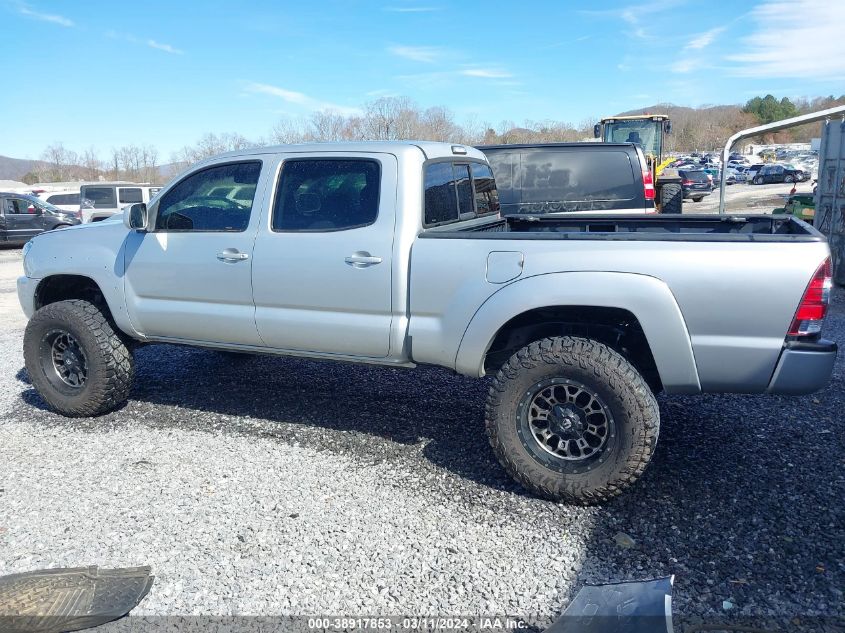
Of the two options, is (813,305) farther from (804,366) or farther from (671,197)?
(671,197)

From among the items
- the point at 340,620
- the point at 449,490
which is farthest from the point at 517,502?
the point at 340,620

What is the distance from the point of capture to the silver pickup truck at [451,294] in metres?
3.43

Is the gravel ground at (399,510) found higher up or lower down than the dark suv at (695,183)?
lower down

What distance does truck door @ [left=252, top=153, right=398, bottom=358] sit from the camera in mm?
4133

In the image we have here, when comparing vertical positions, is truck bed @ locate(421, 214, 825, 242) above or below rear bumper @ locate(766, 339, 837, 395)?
above

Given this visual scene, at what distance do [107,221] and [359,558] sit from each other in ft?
11.7

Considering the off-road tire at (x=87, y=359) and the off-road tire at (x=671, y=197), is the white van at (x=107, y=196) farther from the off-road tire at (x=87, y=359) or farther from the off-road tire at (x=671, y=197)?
the off-road tire at (x=87, y=359)

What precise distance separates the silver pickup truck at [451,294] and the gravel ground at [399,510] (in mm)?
405

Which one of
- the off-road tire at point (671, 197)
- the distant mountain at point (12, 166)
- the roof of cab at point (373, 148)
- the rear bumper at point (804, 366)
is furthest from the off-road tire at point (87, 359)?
the distant mountain at point (12, 166)

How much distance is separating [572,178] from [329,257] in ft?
19.1

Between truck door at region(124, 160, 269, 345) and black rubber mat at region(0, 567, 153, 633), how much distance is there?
1802 millimetres

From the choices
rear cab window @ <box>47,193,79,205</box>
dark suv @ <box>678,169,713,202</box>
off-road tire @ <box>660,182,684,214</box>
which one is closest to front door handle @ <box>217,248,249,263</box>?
off-road tire @ <box>660,182,684,214</box>

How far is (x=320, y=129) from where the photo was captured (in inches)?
1575

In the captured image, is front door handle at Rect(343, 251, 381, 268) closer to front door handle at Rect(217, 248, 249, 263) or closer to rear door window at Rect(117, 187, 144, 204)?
front door handle at Rect(217, 248, 249, 263)
